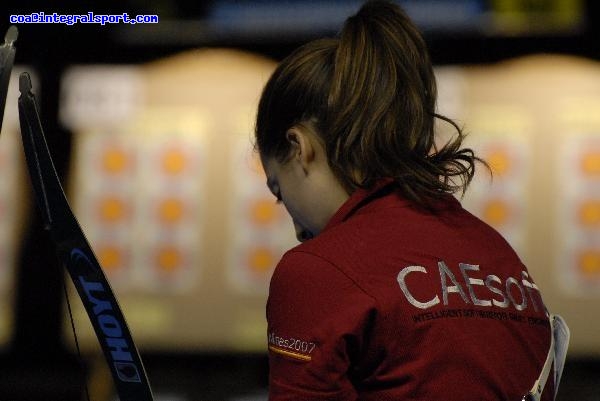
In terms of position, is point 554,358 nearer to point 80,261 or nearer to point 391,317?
point 391,317

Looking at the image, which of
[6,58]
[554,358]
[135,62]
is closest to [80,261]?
[6,58]

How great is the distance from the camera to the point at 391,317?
0.81 meters

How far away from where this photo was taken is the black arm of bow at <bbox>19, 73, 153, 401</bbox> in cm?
95

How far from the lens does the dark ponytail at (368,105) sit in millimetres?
901

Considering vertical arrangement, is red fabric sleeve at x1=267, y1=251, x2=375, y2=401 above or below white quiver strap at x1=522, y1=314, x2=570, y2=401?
above

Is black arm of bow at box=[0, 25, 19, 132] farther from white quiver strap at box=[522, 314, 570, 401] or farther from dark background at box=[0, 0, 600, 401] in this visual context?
dark background at box=[0, 0, 600, 401]

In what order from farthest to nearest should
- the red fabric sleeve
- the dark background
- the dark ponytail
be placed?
1. the dark background
2. the dark ponytail
3. the red fabric sleeve

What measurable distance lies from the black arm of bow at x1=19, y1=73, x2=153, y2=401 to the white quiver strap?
0.38 m

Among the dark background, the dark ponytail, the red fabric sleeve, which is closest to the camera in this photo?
the red fabric sleeve

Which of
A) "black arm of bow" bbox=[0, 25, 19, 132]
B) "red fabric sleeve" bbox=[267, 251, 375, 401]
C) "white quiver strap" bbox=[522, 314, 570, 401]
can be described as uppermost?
"black arm of bow" bbox=[0, 25, 19, 132]

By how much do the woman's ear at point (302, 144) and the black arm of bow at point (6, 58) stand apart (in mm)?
289

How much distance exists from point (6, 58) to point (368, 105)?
14.4 inches

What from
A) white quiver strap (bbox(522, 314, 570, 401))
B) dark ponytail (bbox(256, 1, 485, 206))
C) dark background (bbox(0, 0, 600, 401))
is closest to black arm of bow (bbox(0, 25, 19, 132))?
dark ponytail (bbox(256, 1, 485, 206))

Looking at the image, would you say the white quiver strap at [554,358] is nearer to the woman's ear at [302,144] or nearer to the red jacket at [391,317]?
the red jacket at [391,317]
